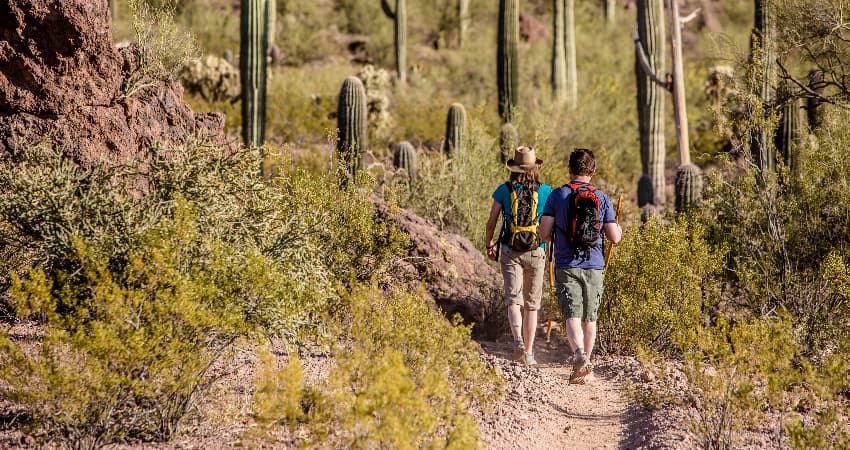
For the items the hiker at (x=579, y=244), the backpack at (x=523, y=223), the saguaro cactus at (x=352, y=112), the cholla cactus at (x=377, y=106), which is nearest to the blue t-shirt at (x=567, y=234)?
the hiker at (x=579, y=244)

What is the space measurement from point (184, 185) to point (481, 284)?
11.8ft

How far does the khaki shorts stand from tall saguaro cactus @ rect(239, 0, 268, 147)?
23.5 feet

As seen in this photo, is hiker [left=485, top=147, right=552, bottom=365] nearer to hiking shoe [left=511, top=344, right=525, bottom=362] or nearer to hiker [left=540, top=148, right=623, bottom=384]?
hiking shoe [left=511, top=344, right=525, bottom=362]

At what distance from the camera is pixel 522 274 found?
21.4 ft

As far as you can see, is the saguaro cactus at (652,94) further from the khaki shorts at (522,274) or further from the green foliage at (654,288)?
the khaki shorts at (522,274)

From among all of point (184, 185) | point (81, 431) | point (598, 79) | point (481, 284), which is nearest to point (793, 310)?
point (481, 284)

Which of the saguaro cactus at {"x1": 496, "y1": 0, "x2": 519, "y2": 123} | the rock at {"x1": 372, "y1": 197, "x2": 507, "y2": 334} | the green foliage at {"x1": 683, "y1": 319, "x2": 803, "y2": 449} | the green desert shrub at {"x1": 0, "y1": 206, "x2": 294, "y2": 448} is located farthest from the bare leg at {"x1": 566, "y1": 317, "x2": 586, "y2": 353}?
the saguaro cactus at {"x1": 496, "y1": 0, "x2": 519, "y2": 123}

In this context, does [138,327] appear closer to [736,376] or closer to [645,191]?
[736,376]

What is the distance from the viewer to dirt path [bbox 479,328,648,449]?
17.3 ft

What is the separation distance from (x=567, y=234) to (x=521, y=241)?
1.37 ft

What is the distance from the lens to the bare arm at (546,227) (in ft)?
20.0

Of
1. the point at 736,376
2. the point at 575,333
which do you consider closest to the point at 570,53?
the point at 575,333

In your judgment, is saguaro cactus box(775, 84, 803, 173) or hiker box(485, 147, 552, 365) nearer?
hiker box(485, 147, 552, 365)

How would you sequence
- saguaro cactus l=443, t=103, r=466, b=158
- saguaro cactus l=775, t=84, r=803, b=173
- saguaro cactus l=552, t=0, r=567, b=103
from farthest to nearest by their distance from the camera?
saguaro cactus l=552, t=0, r=567, b=103, saguaro cactus l=443, t=103, r=466, b=158, saguaro cactus l=775, t=84, r=803, b=173
